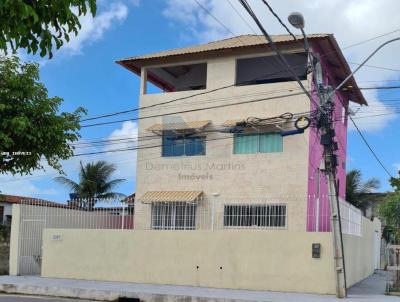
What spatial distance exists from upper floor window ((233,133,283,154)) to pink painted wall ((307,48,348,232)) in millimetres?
1258

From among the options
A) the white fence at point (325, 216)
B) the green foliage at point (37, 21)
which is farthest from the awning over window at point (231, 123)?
the green foliage at point (37, 21)

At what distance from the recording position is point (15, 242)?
20562 millimetres

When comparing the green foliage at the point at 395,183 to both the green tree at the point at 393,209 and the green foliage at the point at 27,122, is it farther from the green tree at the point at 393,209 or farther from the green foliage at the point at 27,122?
the green foliage at the point at 27,122

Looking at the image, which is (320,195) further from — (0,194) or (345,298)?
(0,194)

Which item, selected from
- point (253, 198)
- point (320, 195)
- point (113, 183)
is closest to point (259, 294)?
point (253, 198)

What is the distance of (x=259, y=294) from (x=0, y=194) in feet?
30.5

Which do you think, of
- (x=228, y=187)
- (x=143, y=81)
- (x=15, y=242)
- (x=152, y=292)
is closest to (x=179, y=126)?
(x=143, y=81)

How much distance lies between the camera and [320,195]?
859 inches

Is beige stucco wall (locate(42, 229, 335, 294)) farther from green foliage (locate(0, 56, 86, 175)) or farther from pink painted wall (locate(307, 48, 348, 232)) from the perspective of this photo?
green foliage (locate(0, 56, 86, 175))

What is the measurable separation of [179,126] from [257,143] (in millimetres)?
3213

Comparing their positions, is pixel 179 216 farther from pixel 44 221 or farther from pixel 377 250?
pixel 377 250

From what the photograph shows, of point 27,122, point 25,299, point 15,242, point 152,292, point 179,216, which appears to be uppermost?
point 27,122

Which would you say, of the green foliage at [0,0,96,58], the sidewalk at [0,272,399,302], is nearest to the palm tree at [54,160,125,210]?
the sidewalk at [0,272,399,302]

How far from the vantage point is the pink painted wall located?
1908 centimetres
